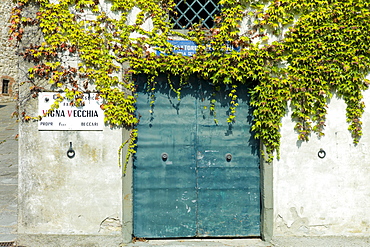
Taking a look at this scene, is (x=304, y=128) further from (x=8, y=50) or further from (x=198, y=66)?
(x=8, y=50)

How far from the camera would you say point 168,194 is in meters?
5.03

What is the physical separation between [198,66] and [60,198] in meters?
2.58

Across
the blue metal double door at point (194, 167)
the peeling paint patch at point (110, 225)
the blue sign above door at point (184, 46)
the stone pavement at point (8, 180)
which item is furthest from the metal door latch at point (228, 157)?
the stone pavement at point (8, 180)

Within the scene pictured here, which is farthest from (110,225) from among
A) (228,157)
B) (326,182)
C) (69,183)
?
(326,182)

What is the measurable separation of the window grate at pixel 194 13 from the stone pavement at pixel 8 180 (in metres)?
3.68

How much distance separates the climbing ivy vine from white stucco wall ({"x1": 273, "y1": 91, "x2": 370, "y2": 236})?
32cm

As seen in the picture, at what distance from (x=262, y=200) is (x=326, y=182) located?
93 cm

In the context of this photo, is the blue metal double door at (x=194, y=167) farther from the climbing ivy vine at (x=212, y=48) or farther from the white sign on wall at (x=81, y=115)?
the white sign on wall at (x=81, y=115)

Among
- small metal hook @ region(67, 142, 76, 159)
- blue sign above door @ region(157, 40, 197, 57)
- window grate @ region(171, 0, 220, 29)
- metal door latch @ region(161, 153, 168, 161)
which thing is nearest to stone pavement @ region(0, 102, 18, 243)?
small metal hook @ region(67, 142, 76, 159)

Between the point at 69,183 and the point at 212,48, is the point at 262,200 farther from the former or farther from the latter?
the point at 69,183

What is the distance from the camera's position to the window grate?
4918 mm

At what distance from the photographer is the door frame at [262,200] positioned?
4.83 meters

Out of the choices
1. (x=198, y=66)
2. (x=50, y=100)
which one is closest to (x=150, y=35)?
(x=198, y=66)

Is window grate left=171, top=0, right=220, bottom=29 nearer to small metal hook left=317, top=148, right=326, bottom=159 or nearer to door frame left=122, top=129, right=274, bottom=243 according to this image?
door frame left=122, top=129, right=274, bottom=243
